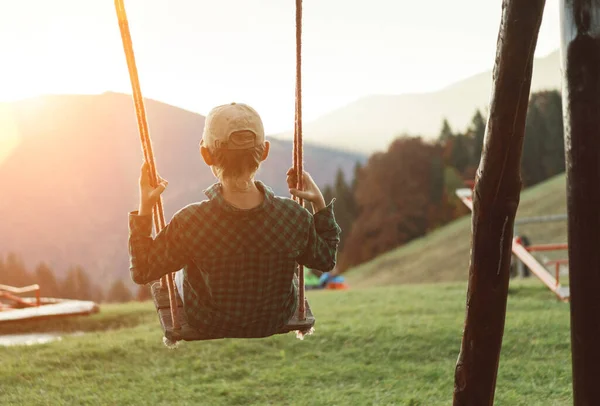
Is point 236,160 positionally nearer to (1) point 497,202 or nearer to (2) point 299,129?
(2) point 299,129

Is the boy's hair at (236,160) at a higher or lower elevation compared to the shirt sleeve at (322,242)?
higher

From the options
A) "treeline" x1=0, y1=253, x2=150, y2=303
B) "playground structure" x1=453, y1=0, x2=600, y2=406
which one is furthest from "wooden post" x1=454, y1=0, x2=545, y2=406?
"treeline" x1=0, y1=253, x2=150, y2=303

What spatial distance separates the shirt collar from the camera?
3.08 meters

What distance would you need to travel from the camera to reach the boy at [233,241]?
3.01 metres

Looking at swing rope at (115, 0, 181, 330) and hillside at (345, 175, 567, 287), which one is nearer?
swing rope at (115, 0, 181, 330)

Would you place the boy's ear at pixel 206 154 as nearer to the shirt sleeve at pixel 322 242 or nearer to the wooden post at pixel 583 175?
the shirt sleeve at pixel 322 242

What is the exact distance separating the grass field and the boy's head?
325 centimetres

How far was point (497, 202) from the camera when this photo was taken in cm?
326

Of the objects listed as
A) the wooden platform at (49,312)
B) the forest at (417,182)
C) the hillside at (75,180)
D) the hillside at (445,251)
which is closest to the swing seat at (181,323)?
the wooden platform at (49,312)

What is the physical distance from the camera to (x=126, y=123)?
65.9 metres

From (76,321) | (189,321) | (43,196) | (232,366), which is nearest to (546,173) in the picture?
(43,196)

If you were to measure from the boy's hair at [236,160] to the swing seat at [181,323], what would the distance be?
2.34ft

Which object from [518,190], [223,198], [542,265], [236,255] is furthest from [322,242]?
[542,265]

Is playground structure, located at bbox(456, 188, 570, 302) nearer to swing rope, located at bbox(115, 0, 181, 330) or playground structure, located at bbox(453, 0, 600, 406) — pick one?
playground structure, located at bbox(453, 0, 600, 406)
